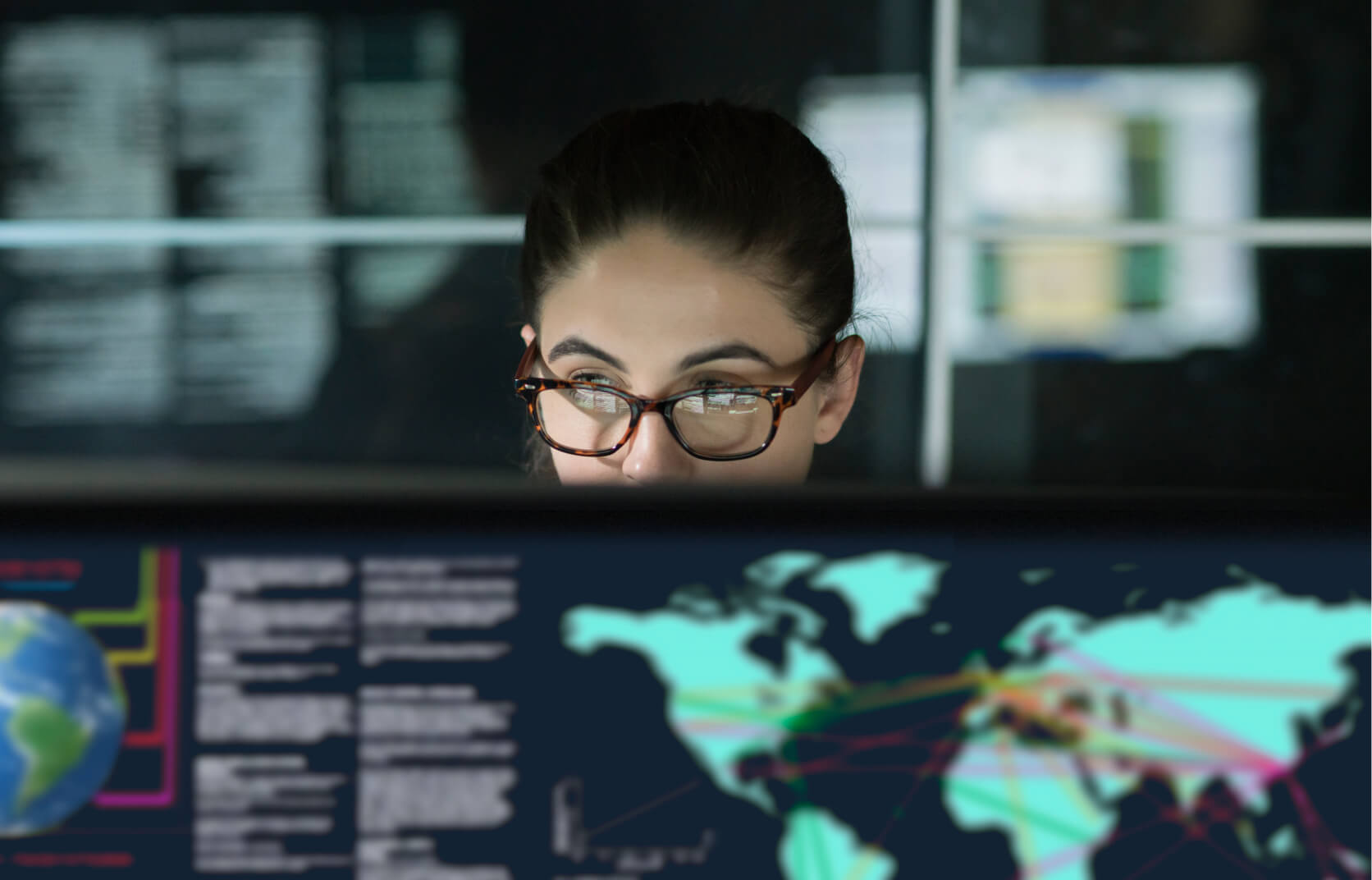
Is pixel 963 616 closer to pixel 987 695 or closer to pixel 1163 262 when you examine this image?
pixel 987 695

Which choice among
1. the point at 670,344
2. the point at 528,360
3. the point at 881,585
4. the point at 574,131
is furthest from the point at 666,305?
the point at 574,131

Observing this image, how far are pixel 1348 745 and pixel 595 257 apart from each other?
2.19 feet

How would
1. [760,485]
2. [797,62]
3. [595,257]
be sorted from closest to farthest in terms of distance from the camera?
[760,485] < [595,257] < [797,62]

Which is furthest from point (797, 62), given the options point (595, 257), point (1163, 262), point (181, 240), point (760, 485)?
point (760, 485)

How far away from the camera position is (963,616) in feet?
0.89

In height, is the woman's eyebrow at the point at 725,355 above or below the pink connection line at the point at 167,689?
above

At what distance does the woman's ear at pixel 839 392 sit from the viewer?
85 cm

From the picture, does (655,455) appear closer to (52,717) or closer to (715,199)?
(715,199)

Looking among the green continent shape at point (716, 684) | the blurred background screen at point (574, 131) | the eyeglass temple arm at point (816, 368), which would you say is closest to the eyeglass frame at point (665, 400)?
the eyeglass temple arm at point (816, 368)

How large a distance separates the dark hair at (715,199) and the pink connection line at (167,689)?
60cm

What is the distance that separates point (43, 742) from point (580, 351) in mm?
542

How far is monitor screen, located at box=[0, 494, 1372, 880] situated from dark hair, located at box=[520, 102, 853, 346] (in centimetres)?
57

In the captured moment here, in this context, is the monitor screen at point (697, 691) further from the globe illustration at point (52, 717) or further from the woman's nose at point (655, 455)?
the woman's nose at point (655, 455)

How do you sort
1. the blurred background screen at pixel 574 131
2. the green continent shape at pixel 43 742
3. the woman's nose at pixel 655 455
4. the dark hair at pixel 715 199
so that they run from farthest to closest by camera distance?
the blurred background screen at pixel 574 131, the dark hair at pixel 715 199, the woman's nose at pixel 655 455, the green continent shape at pixel 43 742
